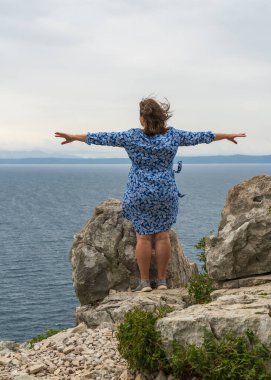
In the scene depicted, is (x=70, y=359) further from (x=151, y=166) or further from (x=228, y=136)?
(x=228, y=136)

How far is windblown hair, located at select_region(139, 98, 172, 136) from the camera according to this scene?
41.3ft

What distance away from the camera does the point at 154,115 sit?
1266 centimetres

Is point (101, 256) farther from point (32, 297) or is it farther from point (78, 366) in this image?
point (32, 297)

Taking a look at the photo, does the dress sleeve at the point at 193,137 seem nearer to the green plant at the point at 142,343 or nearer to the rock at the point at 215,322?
the rock at the point at 215,322

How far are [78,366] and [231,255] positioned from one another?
3.97 meters

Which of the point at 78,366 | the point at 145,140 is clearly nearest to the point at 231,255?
the point at 145,140

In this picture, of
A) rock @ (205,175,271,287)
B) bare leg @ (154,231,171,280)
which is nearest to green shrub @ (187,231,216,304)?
rock @ (205,175,271,287)

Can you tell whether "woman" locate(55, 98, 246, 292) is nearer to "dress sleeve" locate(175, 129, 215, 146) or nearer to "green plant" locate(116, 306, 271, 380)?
"dress sleeve" locate(175, 129, 215, 146)

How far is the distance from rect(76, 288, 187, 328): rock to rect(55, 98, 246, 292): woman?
0.74 metres

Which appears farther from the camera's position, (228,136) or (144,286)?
(144,286)

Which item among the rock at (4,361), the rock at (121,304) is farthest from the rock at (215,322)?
the rock at (4,361)

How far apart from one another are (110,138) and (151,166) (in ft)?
3.46

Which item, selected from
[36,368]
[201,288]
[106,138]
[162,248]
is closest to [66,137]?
[106,138]

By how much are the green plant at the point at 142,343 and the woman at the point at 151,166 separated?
3.89 m
